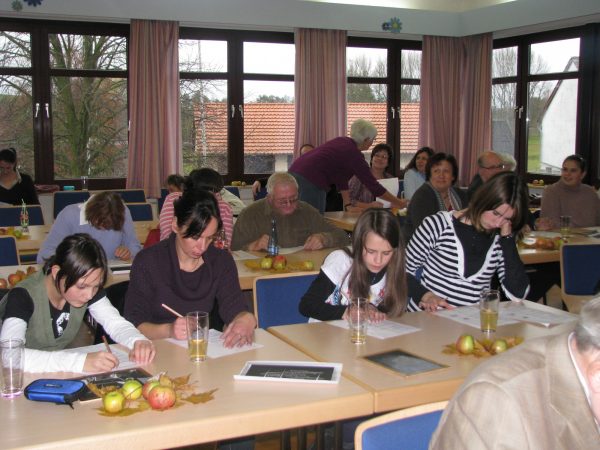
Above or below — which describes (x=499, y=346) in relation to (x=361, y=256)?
below

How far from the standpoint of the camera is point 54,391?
2.01 metres

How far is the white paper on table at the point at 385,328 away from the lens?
109 inches

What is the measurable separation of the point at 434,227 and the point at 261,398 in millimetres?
1759

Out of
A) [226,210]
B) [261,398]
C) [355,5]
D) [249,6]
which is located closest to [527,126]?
[355,5]

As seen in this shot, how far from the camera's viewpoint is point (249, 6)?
8555 mm

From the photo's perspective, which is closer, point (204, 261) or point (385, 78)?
point (204, 261)

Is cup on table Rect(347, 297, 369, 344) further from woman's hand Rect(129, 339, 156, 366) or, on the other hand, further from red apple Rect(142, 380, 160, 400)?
red apple Rect(142, 380, 160, 400)

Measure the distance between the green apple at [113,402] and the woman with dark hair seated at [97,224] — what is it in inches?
96.4

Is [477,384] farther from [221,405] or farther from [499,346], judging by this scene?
[499,346]

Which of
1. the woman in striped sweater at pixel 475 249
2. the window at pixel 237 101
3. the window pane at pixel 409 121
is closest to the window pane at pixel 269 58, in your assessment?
the window at pixel 237 101

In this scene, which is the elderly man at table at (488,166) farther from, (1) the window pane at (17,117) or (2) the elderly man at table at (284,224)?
(1) the window pane at (17,117)

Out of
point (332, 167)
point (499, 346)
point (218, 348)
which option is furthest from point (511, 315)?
point (332, 167)

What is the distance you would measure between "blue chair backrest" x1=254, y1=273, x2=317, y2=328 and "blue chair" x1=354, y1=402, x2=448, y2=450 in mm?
1640

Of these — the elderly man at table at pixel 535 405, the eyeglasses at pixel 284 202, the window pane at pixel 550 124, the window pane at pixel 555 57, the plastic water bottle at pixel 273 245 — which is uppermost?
the window pane at pixel 555 57
